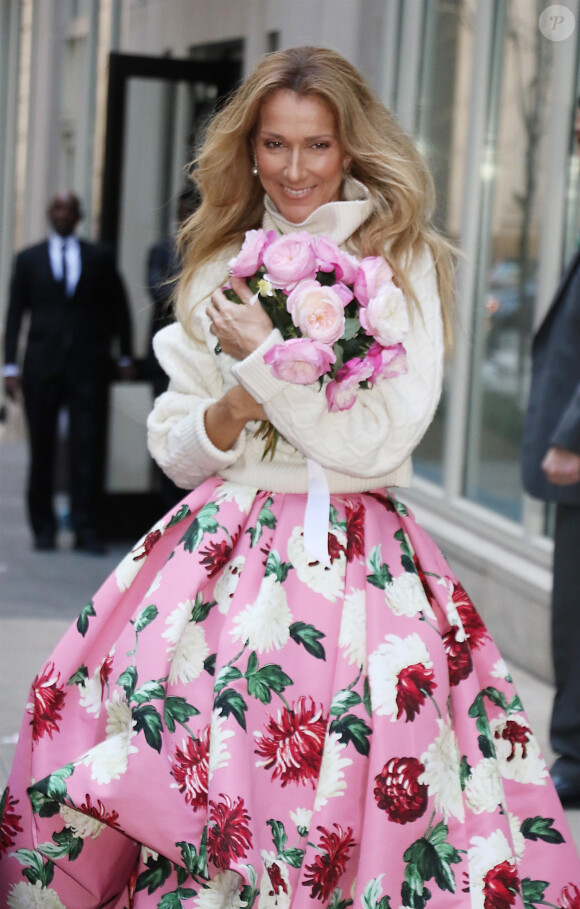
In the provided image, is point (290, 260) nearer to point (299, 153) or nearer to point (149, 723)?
point (299, 153)

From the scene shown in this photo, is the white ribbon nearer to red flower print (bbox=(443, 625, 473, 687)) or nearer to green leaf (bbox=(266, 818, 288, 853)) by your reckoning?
red flower print (bbox=(443, 625, 473, 687))

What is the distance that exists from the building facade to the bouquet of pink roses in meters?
1.79

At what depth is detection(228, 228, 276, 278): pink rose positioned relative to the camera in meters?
2.61

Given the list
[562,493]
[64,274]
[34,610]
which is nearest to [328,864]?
[562,493]

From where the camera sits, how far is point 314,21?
7.52 metres

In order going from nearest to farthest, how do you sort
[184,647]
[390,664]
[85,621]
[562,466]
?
[390,664], [184,647], [85,621], [562,466]

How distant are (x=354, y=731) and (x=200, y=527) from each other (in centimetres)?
52

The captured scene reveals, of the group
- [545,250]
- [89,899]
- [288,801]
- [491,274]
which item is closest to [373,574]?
[288,801]

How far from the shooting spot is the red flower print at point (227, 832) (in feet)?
8.04

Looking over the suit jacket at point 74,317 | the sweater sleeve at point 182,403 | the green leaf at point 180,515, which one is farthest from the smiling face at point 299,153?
the suit jacket at point 74,317

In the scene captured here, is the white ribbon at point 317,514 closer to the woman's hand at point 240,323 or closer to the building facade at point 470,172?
the woman's hand at point 240,323

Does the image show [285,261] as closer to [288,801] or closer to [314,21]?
[288,801]

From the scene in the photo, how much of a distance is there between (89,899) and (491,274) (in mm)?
4133

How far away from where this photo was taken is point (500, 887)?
2.56 m
